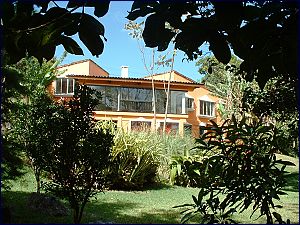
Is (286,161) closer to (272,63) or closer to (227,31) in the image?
(272,63)

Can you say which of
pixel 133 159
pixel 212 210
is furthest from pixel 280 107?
pixel 133 159

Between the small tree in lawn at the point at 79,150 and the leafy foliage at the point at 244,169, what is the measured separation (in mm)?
1275

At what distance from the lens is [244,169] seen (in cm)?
99

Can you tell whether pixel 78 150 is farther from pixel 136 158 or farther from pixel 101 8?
pixel 136 158

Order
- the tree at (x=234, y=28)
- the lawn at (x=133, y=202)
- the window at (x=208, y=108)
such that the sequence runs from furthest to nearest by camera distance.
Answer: the window at (x=208, y=108), the lawn at (x=133, y=202), the tree at (x=234, y=28)

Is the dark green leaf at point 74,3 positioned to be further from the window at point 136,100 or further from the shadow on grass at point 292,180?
the window at point 136,100

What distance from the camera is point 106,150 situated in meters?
2.27

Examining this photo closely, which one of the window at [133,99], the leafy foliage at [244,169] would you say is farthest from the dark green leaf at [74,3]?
the window at [133,99]

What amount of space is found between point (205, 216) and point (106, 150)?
137 cm

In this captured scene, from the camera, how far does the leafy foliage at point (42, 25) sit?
0.74 meters

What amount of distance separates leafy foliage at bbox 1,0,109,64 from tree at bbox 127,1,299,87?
9cm

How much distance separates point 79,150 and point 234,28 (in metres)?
1.70

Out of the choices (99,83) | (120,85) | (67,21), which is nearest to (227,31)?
(67,21)

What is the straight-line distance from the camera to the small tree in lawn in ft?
7.43
